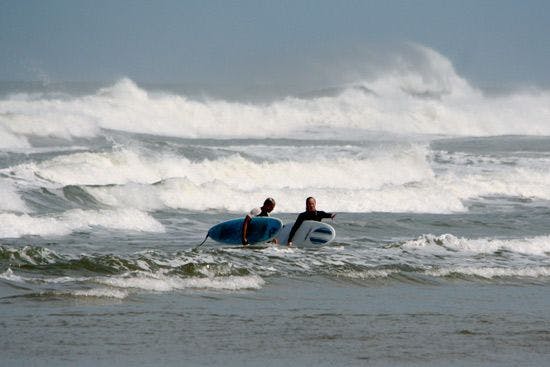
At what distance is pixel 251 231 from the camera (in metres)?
15.9

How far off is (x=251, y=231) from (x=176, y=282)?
4231 millimetres

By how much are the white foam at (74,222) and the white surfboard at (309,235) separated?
2913mm

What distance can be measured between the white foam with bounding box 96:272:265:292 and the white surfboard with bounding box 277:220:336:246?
3.29m

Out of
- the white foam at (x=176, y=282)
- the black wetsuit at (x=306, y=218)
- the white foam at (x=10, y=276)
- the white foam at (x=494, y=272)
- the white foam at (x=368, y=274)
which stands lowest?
the white foam at (x=494, y=272)

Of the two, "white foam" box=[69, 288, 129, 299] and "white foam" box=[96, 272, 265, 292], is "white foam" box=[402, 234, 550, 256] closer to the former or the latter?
"white foam" box=[96, 272, 265, 292]

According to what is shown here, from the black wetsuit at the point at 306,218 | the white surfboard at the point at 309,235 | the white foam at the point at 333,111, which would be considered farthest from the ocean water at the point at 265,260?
the white foam at the point at 333,111

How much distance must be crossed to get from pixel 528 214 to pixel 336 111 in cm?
3906

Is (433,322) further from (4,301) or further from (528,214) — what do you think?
(528,214)

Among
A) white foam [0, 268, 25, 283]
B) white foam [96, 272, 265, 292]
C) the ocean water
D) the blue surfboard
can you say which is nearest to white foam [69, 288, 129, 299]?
the ocean water

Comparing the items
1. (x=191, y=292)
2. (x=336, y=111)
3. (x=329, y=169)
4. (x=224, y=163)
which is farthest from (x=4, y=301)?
(x=336, y=111)

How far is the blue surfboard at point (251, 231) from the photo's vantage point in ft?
52.1

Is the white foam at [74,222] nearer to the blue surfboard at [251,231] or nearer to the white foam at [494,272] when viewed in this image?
the blue surfboard at [251,231]

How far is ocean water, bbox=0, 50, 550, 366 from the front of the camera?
882cm

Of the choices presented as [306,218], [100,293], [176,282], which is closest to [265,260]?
[176,282]
